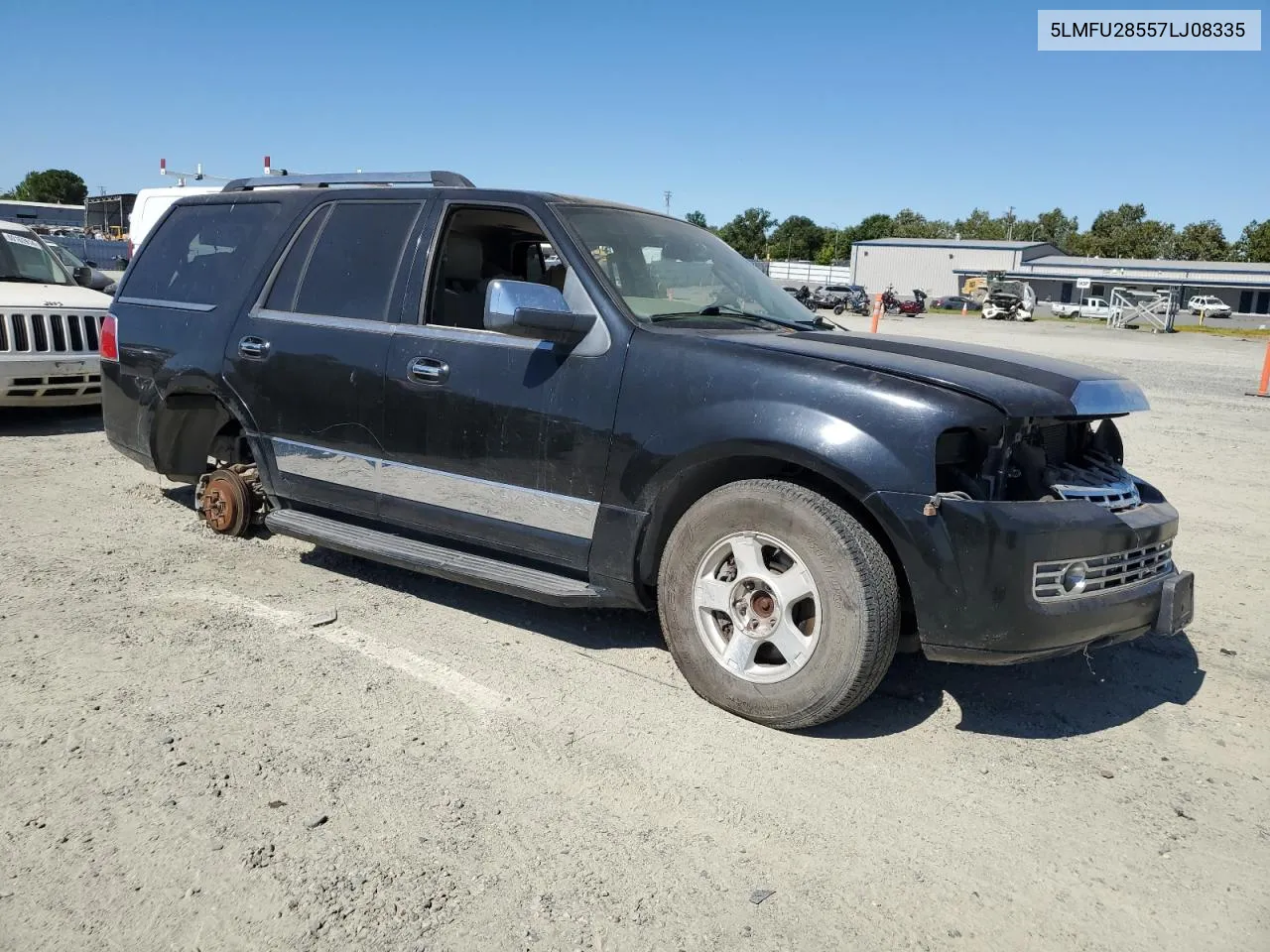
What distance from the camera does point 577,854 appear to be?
2.65 metres

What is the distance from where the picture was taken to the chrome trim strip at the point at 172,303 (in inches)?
198

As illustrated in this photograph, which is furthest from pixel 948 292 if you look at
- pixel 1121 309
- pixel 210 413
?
pixel 210 413

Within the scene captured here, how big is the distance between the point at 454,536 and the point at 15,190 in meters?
156

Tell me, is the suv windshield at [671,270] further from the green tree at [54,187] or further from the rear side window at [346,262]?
the green tree at [54,187]

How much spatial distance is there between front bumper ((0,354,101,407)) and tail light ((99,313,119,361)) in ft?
9.11

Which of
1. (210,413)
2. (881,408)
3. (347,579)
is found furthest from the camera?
(210,413)

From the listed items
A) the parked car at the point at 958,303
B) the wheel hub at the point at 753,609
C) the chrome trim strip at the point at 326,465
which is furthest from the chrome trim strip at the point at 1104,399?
the parked car at the point at 958,303

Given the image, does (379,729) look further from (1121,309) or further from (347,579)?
(1121,309)

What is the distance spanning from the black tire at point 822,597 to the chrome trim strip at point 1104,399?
3.04 feet

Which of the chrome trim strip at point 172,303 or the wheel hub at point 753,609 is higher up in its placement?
the chrome trim strip at point 172,303

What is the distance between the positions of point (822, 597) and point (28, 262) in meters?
9.25

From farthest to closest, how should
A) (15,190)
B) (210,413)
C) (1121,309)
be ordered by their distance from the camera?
1. (15,190)
2. (1121,309)
3. (210,413)

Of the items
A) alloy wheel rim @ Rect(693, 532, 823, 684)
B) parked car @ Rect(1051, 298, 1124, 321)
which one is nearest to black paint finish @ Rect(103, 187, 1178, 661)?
alloy wheel rim @ Rect(693, 532, 823, 684)

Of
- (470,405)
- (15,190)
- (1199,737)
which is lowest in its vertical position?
(1199,737)
